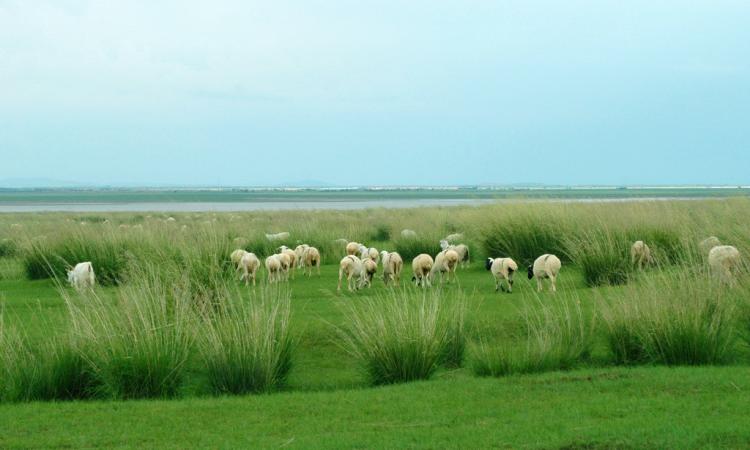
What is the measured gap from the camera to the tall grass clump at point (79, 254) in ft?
→ 62.7

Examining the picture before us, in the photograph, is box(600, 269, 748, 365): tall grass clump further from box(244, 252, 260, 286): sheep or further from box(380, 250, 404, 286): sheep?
box(244, 252, 260, 286): sheep

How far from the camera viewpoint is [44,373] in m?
9.91

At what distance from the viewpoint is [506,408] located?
849 cm

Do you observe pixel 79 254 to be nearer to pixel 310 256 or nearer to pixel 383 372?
pixel 310 256

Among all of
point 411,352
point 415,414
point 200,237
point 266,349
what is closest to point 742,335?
point 411,352

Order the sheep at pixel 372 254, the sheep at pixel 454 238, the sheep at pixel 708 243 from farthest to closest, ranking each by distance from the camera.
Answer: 1. the sheep at pixel 454 238
2. the sheep at pixel 372 254
3. the sheep at pixel 708 243

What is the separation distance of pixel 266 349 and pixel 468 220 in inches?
595

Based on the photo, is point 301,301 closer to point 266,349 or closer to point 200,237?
point 200,237

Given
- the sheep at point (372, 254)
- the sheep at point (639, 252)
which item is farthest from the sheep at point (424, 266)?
the sheep at point (639, 252)

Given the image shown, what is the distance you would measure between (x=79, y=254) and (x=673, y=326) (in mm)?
13963

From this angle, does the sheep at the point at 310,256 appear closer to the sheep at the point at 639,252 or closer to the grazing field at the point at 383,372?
the grazing field at the point at 383,372

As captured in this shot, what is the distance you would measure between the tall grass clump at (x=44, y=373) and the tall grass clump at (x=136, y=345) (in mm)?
180

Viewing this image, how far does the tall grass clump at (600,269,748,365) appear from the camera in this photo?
1055 centimetres

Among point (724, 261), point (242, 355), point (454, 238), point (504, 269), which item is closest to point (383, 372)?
point (242, 355)
